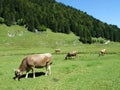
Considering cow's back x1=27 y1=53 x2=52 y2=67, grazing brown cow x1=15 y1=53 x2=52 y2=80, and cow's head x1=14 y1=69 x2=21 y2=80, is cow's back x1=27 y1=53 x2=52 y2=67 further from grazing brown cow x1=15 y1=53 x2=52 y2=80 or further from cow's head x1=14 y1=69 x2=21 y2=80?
cow's head x1=14 y1=69 x2=21 y2=80

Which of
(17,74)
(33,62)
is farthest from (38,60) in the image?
(17,74)

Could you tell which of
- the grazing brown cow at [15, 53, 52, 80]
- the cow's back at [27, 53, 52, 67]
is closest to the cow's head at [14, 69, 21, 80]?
the grazing brown cow at [15, 53, 52, 80]

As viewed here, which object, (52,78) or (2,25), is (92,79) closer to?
(52,78)

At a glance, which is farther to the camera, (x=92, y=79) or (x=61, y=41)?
(x=61, y=41)

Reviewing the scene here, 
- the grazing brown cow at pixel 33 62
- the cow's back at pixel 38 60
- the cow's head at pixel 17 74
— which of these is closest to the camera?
the cow's head at pixel 17 74

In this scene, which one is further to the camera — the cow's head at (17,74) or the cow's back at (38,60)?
the cow's back at (38,60)

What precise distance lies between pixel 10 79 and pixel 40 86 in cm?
508

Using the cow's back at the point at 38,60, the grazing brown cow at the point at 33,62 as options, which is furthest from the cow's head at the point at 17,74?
the cow's back at the point at 38,60

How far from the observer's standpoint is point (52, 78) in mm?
29953

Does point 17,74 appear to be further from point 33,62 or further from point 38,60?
point 38,60

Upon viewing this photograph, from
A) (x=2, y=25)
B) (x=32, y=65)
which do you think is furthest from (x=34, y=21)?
(x=32, y=65)

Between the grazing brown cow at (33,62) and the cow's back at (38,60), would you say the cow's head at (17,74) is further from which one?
the cow's back at (38,60)

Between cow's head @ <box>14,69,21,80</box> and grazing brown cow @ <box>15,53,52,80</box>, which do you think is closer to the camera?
cow's head @ <box>14,69,21,80</box>

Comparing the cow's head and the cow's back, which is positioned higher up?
the cow's back
